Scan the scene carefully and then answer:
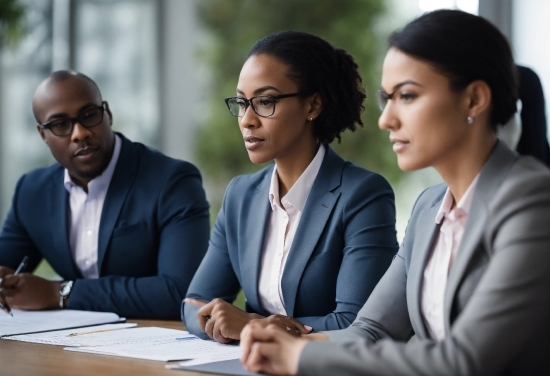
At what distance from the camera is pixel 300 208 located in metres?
2.45

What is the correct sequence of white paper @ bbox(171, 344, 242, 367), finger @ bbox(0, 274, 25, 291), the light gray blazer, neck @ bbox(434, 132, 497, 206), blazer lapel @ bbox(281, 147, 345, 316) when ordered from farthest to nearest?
finger @ bbox(0, 274, 25, 291) < blazer lapel @ bbox(281, 147, 345, 316) < white paper @ bbox(171, 344, 242, 367) < neck @ bbox(434, 132, 497, 206) < the light gray blazer

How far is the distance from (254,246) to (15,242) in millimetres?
1291

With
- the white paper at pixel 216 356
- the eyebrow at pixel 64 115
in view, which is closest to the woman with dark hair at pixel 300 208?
the white paper at pixel 216 356

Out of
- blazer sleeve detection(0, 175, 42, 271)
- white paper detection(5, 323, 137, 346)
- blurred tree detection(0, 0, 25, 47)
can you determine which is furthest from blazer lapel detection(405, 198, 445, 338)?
blurred tree detection(0, 0, 25, 47)

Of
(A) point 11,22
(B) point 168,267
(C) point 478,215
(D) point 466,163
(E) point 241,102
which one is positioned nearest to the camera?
(C) point 478,215

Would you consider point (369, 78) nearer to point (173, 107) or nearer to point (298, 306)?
point (173, 107)

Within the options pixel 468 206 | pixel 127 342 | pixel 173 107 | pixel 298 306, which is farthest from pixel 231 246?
pixel 173 107

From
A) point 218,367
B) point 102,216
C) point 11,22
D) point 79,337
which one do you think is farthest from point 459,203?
point 11,22

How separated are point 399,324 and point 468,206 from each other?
368mm

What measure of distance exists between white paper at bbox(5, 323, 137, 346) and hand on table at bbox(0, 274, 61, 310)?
1.27ft

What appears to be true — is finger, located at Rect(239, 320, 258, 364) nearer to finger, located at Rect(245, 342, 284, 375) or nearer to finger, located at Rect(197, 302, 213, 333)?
finger, located at Rect(245, 342, 284, 375)

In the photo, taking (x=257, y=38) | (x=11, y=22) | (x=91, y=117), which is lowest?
(x=91, y=117)

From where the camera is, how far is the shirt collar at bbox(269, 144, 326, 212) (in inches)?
96.6

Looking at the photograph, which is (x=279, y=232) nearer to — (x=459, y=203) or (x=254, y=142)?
(x=254, y=142)
